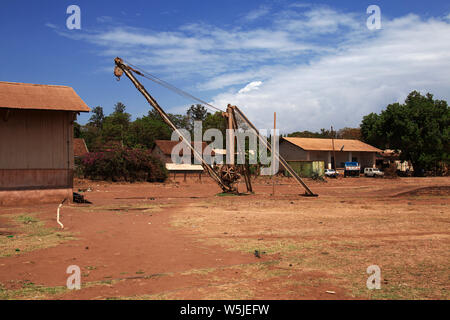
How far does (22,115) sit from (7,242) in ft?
33.2

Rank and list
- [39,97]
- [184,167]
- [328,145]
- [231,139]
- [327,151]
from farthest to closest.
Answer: [328,145], [184,167], [327,151], [231,139], [39,97]

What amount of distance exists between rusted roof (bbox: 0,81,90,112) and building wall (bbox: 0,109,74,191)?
45 centimetres

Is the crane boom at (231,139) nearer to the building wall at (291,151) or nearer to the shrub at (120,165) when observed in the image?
the shrub at (120,165)

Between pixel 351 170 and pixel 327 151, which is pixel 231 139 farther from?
pixel 327 151

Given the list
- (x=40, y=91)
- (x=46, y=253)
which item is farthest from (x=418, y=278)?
(x=40, y=91)

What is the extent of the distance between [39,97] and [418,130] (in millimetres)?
48401

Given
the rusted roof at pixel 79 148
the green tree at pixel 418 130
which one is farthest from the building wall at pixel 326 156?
the rusted roof at pixel 79 148

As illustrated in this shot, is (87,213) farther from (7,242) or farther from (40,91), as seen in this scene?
(40,91)

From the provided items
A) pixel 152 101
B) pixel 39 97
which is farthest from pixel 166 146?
pixel 39 97

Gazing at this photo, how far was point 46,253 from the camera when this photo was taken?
8570 mm

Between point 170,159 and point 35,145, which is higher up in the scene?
point 170,159

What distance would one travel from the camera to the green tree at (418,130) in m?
53.7

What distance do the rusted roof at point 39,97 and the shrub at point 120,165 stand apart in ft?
54.0

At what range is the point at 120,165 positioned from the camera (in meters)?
36.8
